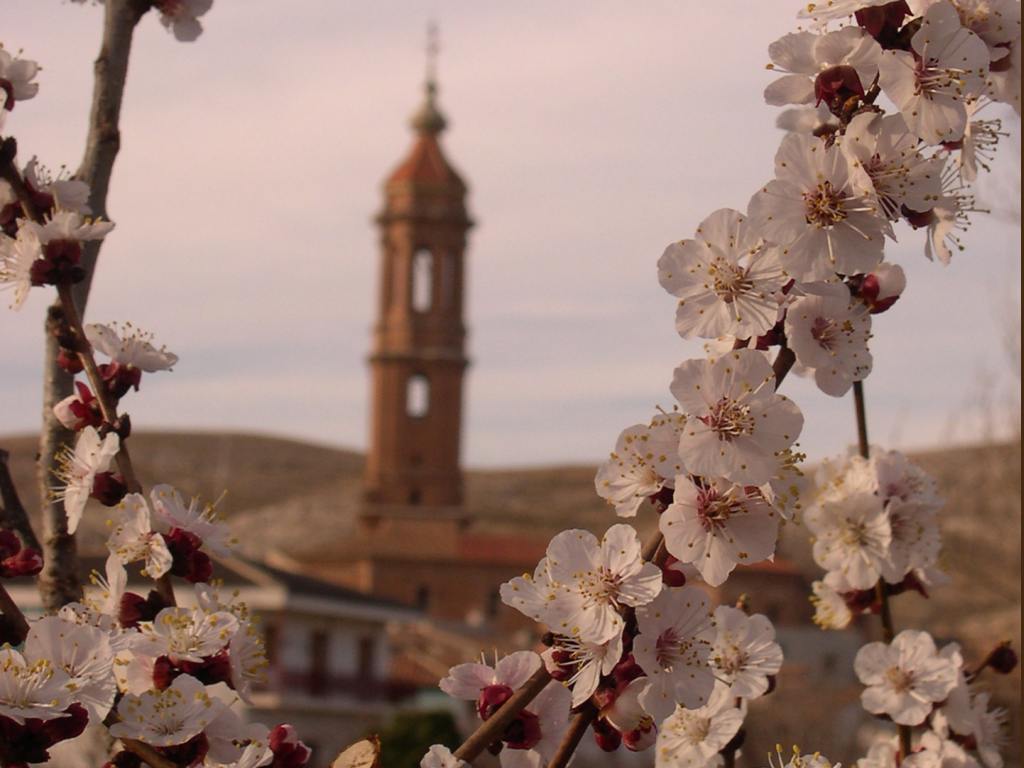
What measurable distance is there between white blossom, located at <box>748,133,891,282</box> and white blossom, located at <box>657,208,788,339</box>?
3cm

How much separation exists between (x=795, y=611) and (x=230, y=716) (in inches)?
2222

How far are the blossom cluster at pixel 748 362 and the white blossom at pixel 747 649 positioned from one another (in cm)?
48

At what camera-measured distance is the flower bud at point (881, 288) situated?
1.99m

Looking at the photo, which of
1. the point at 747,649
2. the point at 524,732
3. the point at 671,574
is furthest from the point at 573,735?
the point at 747,649

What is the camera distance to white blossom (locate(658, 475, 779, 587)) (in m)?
1.70

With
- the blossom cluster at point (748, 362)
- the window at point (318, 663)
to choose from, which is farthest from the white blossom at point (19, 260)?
the window at point (318, 663)

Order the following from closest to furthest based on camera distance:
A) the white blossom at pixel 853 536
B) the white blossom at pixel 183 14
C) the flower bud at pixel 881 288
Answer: the flower bud at pixel 881 288, the white blossom at pixel 183 14, the white blossom at pixel 853 536

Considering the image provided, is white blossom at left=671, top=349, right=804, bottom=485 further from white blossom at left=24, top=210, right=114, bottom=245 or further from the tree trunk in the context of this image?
the tree trunk

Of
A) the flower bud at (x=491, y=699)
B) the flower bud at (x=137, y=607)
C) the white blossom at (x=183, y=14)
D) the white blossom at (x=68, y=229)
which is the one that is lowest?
the flower bud at (x=491, y=699)

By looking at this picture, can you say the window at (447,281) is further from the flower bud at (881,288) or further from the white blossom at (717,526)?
the white blossom at (717,526)

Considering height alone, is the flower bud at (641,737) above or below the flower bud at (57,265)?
below

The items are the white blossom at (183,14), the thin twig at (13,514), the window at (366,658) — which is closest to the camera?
the thin twig at (13,514)

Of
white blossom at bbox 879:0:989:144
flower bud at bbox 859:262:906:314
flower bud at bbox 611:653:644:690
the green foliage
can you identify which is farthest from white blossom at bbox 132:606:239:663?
the green foliage

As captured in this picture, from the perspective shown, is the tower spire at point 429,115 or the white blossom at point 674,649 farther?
the tower spire at point 429,115
